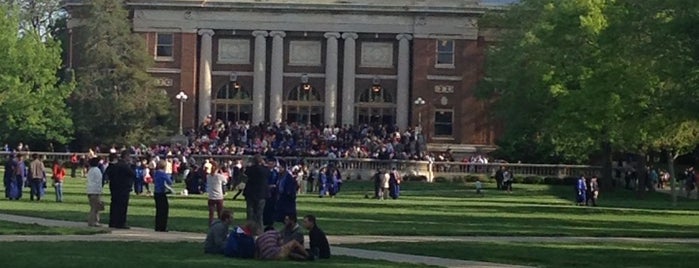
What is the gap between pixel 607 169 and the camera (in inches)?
2876

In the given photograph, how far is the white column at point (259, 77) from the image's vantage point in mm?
95875

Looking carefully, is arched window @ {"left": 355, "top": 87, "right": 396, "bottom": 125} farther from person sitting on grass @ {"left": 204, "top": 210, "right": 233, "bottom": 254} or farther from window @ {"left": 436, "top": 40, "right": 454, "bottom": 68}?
person sitting on grass @ {"left": 204, "top": 210, "right": 233, "bottom": 254}

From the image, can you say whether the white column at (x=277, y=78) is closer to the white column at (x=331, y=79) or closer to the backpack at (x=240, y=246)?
the white column at (x=331, y=79)

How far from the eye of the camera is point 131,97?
8812 centimetres

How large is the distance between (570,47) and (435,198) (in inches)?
351

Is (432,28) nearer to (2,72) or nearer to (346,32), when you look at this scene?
(346,32)

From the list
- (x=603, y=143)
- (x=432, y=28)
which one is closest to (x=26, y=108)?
(x=432, y=28)

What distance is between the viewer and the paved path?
26922mm

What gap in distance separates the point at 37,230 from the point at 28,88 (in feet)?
178

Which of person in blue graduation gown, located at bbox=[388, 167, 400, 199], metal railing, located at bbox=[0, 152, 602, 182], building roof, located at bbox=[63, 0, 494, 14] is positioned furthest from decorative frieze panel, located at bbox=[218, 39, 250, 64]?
person in blue graduation gown, located at bbox=[388, 167, 400, 199]

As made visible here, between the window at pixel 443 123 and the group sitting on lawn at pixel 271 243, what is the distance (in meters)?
70.1

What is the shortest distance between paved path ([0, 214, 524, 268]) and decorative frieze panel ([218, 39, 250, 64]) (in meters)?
60.0

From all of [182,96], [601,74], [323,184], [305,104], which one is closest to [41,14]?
[305,104]

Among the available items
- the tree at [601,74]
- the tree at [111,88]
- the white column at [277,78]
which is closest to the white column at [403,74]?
the white column at [277,78]
